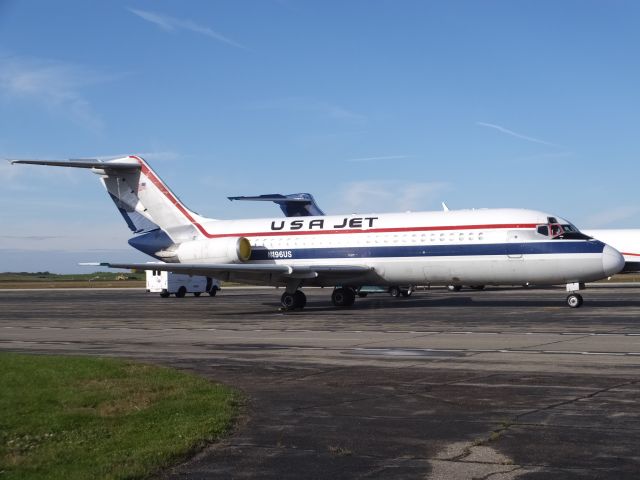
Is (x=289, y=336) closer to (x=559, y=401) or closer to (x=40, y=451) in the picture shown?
(x=559, y=401)

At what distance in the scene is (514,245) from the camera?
30.1 metres

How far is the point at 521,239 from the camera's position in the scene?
30.1 metres

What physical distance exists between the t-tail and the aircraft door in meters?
15.5

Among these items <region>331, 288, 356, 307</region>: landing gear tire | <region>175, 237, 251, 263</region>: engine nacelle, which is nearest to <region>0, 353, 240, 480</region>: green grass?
<region>175, 237, 251, 263</region>: engine nacelle

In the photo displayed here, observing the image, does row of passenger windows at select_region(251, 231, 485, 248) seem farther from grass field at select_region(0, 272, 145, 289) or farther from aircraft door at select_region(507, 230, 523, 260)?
grass field at select_region(0, 272, 145, 289)

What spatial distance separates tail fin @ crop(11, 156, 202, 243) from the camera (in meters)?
38.3

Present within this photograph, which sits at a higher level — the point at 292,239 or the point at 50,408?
the point at 292,239

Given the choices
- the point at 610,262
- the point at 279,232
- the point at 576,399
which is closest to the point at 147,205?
the point at 279,232

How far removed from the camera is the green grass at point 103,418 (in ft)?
24.5

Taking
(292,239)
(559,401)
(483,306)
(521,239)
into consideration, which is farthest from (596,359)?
(292,239)

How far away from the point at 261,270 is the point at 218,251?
408 cm

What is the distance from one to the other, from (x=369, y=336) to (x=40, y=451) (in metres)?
13.7

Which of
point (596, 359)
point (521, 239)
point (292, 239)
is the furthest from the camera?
point (292, 239)

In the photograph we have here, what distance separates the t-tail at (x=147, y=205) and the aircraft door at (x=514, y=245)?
50.7 feet
